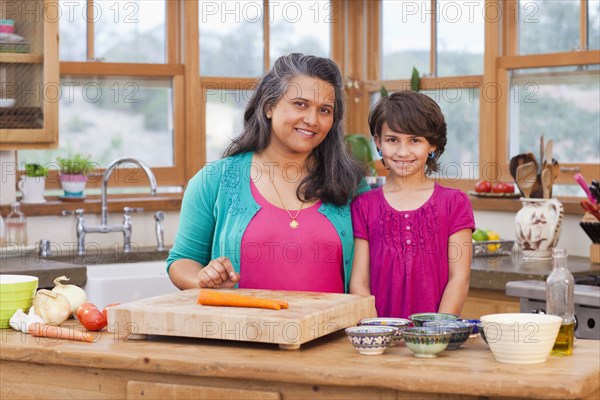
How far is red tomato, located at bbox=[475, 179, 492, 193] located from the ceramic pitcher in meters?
0.55

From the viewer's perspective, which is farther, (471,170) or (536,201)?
(471,170)

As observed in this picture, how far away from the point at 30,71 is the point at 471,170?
2.23 meters

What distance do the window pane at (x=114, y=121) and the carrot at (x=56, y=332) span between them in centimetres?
283

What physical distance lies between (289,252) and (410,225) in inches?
14.0

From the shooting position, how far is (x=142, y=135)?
534 cm

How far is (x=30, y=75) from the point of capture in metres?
4.57

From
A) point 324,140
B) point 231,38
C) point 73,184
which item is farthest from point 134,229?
point 324,140

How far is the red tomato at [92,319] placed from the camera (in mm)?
2357

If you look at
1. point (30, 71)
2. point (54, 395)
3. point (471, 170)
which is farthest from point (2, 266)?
point (471, 170)

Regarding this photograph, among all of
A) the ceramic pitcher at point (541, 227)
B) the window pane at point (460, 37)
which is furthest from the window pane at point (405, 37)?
the ceramic pitcher at point (541, 227)

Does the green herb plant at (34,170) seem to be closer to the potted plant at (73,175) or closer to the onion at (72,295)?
the potted plant at (73,175)

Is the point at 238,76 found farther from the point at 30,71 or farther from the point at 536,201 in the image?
the point at 536,201

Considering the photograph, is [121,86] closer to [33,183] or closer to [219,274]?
[33,183]


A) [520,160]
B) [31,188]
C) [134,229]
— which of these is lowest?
[134,229]
